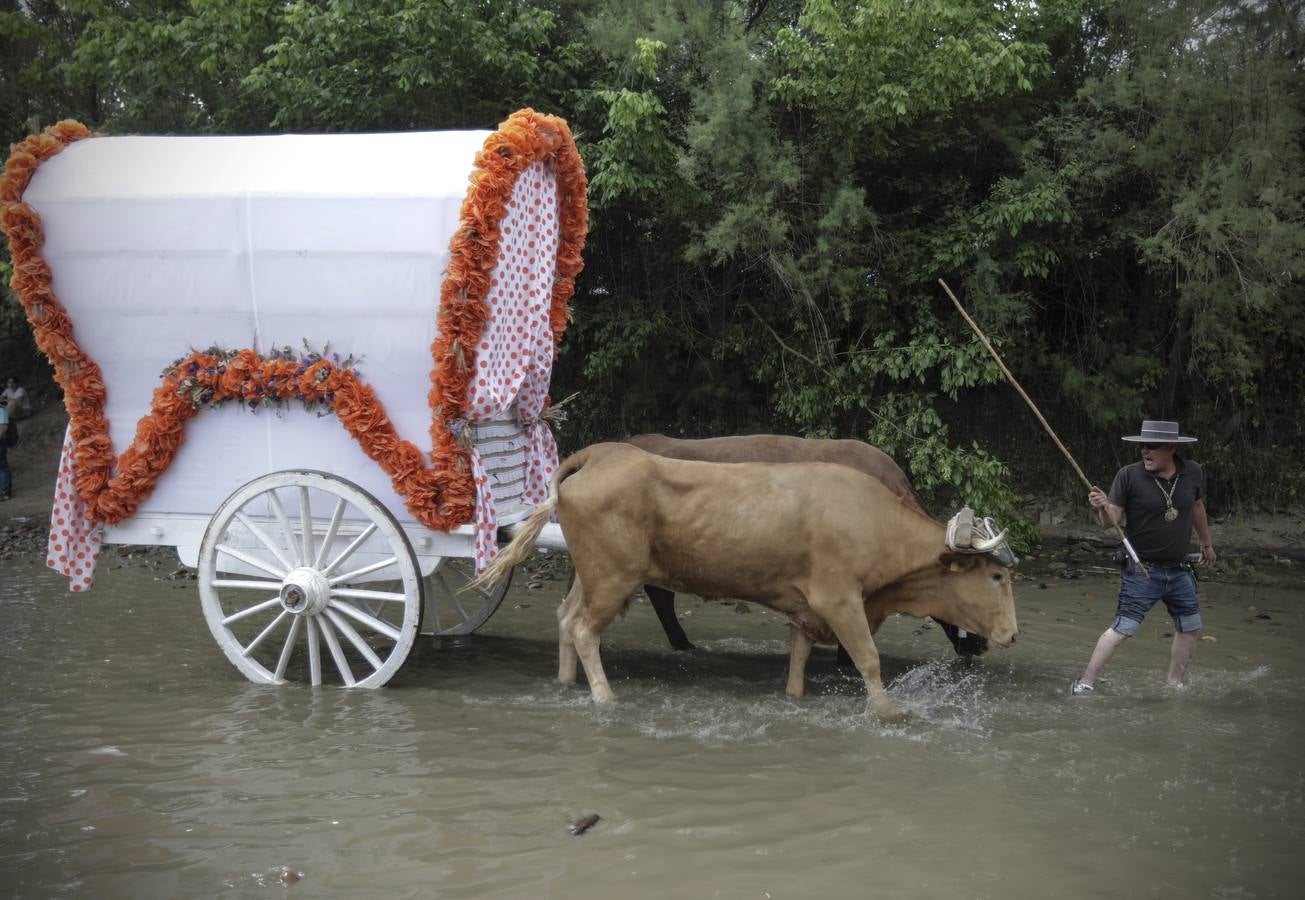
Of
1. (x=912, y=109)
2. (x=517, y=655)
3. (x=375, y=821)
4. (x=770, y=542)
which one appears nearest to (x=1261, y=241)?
(x=912, y=109)

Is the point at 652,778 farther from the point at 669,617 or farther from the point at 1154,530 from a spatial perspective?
the point at 1154,530

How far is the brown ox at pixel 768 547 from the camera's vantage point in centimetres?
618

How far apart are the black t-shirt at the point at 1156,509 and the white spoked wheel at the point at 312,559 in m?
3.90

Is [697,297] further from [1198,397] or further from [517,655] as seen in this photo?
[517,655]

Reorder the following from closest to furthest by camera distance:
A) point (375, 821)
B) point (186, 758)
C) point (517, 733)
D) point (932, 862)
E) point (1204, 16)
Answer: point (932, 862)
point (375, 821)
point (186, 758)
point (517, 733)
point (1204, 16)

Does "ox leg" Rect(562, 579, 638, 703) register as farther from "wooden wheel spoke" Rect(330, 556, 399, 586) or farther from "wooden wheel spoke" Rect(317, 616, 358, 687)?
"wooden wheel spoke" Rect(317, 616, 358, 687)

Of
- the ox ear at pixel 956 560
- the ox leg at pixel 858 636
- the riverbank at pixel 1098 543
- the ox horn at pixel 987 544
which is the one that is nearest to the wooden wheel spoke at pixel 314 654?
the ox leg at pixel 858 636

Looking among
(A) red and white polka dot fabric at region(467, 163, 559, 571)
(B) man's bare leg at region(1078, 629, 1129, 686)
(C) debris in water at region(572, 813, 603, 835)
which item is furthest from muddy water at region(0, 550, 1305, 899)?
(A) red and white polka dot fabric at region(467, 163, 559, 571)

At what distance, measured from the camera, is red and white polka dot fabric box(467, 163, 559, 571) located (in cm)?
632

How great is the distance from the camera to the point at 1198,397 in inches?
511

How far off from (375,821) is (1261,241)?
9525 millimetres

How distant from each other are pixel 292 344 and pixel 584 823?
3.39 m

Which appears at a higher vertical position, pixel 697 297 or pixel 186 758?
pixel 697 297

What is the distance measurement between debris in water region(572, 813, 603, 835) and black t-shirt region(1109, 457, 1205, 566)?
3.48 m
